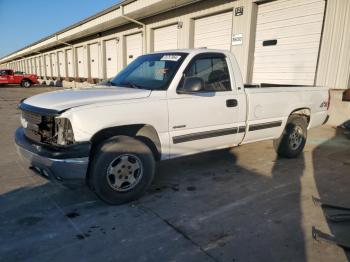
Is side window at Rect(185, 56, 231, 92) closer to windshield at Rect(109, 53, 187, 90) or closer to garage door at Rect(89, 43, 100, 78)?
windshield at Rect(109, 53, 187, 90)

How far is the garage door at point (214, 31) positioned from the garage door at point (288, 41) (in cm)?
151

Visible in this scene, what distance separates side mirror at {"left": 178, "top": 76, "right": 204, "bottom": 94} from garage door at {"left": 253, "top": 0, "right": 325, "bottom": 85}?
6.98 meters

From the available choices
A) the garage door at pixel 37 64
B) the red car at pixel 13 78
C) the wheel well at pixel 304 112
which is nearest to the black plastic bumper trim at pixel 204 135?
the wheel well at pixel 304 112

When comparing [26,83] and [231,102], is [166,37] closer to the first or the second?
[231,102]

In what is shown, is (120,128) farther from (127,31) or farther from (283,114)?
(127,31)

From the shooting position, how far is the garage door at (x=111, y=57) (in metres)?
22.2

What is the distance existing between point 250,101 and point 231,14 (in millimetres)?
8454

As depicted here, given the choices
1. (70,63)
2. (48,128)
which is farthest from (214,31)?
(70,63)

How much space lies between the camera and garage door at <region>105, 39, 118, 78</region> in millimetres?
22250

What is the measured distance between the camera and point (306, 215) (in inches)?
144

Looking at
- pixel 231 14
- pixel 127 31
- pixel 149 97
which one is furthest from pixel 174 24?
pixel 149 97

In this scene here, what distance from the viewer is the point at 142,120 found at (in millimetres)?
3814

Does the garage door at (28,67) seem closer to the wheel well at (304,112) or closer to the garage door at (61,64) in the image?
the garage door at (61,64)

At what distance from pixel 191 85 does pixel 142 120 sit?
2.70ft
